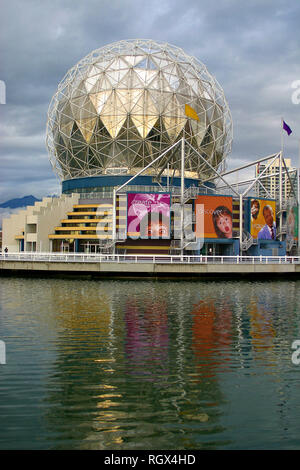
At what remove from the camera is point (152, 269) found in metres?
45.2

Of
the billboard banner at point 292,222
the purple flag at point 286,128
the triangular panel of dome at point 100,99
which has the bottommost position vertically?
the billboard banner at point 292,222

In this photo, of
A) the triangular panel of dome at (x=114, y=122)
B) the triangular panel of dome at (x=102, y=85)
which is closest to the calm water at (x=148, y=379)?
the triangular panel of dome at (x=114, y=122)

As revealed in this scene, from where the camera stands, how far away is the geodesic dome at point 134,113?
6912 cm

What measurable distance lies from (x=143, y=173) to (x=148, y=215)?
14612 millimetres

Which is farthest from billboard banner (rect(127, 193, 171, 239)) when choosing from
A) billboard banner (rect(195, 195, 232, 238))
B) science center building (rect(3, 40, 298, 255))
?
billboard banner (rect(195, 195, 232, 238))

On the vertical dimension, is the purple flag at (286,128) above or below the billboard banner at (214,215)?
above

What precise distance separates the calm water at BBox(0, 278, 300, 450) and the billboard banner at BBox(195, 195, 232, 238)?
35392 millimetres

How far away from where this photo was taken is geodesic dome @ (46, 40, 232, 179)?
6912cm

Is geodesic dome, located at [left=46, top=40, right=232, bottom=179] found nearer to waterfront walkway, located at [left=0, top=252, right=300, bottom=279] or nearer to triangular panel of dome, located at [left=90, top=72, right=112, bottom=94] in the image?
triangular panel of dome, located at [left=90, top=72, right=112, bottom=94]

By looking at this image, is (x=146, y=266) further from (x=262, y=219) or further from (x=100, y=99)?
(x=100, y=99)

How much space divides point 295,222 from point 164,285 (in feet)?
118

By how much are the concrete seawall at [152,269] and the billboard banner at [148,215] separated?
40.3ft

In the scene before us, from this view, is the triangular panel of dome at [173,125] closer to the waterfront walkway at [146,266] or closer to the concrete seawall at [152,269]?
the waterfront walkway at [146,266]
